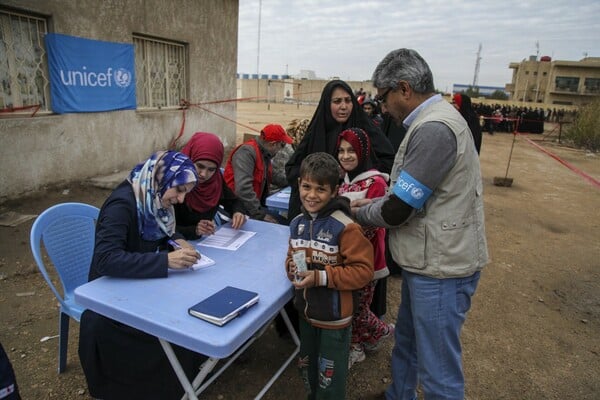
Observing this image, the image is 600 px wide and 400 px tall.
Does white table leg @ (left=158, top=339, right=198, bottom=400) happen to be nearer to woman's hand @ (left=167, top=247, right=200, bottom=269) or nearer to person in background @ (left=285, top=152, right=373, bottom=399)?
woman's hand @ (left=167, top=247, right=200, bottom=269)

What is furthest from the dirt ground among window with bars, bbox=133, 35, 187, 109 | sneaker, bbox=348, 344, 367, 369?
window with bars, bbox=133, 35, 187, 109

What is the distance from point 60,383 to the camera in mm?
2303

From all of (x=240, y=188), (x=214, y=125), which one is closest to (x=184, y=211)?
(x=240, y=188)

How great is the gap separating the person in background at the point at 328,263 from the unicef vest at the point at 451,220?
0.24 m

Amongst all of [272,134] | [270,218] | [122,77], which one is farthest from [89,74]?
[270,218]

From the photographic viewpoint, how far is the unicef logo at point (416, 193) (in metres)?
1.52

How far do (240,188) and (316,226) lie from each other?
157cm

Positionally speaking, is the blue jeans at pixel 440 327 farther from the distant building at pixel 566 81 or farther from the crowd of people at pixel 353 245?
the distant building at pixel 566 81

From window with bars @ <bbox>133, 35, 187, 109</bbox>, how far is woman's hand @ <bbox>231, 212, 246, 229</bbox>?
541cm

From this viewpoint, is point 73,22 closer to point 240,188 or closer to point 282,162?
point 282,162

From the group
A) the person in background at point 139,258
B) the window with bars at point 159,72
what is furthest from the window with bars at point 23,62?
the person in background at point 139,258

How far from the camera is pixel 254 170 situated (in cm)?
343

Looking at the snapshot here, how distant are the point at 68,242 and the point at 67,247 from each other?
0.09ft

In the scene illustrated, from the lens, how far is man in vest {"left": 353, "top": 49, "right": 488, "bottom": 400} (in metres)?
1.51
